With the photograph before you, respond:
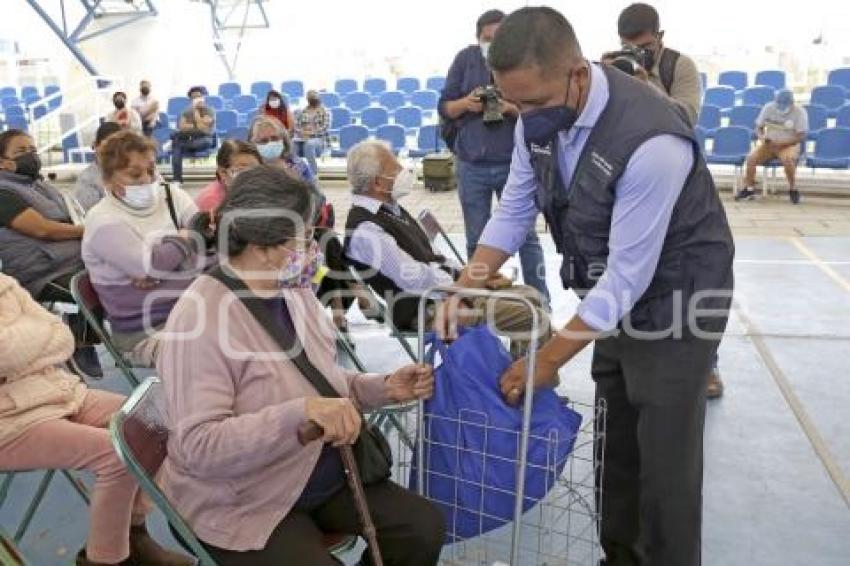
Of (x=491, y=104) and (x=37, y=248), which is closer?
(x=37, y=248)

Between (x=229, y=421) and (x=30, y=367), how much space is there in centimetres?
90

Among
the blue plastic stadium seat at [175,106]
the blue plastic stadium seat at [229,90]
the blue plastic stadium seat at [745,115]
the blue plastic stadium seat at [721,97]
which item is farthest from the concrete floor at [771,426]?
the blue plastic stadium seat at [229,90]

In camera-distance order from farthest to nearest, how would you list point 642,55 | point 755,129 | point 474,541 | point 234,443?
point 755,129 < point 642,55 < point 474,541 < point 234,443

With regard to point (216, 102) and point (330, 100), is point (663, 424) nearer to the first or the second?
point (330, 100)

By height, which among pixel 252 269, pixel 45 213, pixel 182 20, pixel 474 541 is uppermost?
pixel 182 20

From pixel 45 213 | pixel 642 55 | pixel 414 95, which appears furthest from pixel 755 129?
pixel 45 213

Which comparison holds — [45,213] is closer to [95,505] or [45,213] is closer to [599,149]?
[95,505]

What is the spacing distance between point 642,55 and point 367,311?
1606 mm

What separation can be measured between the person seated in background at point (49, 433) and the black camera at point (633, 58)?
2.06 meters

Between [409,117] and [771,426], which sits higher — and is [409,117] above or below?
above

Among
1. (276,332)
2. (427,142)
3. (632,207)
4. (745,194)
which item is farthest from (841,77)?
(276,332)

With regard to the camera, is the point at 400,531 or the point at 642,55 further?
the point at 642,55

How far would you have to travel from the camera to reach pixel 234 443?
1.57m

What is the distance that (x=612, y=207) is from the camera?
172 cm
